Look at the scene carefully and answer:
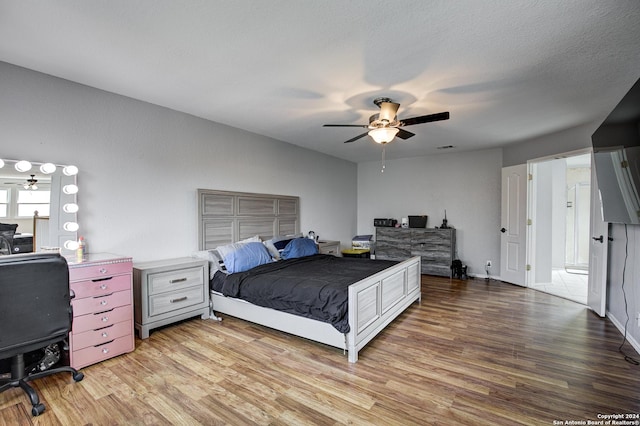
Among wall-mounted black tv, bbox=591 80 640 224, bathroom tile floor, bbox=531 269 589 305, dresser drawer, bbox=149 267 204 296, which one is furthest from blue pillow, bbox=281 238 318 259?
bathroom tile floor, bbox=531 269 589 305

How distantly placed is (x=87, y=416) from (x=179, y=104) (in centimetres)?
309

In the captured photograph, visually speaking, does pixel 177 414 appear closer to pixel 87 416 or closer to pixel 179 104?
pixel 87 416

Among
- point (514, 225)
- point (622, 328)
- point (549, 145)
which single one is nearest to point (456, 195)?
point (514, 225)

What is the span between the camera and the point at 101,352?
2.62 m

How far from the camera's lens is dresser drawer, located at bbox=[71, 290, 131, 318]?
2490 millimetres

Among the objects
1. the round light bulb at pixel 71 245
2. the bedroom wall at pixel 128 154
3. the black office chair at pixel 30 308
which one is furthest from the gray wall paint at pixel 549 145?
the round light bulb at pixel 71 245

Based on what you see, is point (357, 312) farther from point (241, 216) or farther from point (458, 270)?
point (458, 270)

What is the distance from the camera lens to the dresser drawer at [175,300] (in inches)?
125

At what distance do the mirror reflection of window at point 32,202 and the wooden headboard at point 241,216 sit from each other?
5.02 ft

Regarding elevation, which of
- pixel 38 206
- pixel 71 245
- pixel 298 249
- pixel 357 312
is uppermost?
pixel 38 206

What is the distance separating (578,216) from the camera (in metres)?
6.73

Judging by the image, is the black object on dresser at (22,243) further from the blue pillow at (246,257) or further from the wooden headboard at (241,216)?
the blue pillow at (246,257)

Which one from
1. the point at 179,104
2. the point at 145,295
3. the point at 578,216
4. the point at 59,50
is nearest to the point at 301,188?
the point at 179,104

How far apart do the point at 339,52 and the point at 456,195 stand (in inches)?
195
